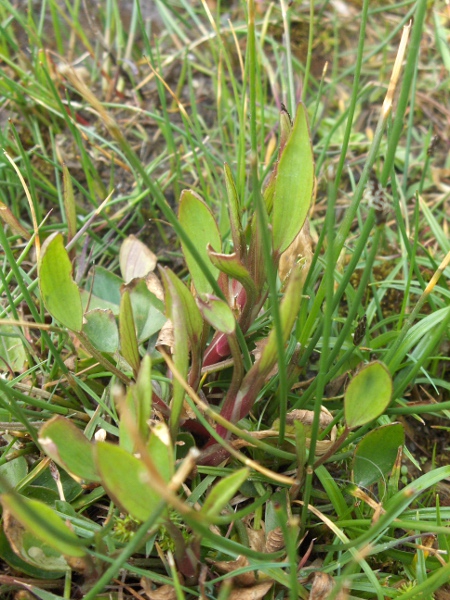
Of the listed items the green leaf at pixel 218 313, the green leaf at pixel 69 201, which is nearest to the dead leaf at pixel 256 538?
the green leaf at pixel 218 313

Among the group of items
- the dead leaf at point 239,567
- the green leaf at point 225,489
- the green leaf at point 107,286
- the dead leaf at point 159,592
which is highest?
the green leaf at point 107,286

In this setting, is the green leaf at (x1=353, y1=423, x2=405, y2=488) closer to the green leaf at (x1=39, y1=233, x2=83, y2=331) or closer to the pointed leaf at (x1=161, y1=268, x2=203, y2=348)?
the pointed leaf at (x1=161, y1=268, x2=203, y2=348)

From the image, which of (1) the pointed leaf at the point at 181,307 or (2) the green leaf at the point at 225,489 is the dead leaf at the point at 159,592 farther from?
(1) the pointed leaf at the point at 181,307

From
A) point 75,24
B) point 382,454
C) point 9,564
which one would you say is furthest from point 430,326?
point 75,24

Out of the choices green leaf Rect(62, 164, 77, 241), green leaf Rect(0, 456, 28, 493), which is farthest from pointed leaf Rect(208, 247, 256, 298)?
green leaf Rect(0, 456, 28, 493)

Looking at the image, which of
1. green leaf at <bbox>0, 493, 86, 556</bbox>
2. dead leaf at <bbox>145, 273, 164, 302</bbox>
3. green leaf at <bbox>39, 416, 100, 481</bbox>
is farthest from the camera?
dead leaf at <bbox>145, 273, 164, 302</bbox>

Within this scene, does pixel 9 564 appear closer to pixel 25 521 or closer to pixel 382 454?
pixel 25 521

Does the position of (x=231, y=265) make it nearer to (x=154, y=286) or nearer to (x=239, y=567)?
(x=154, y=286)
